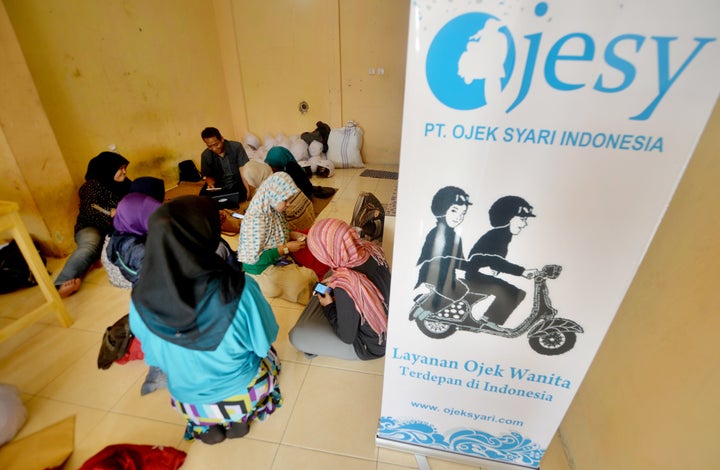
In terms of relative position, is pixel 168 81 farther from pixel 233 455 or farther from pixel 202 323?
pixel 233 455

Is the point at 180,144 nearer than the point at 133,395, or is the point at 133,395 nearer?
the point at 133,395

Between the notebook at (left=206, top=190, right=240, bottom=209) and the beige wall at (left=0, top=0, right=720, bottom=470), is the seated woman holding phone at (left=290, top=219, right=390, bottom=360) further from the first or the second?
the notebook at (left=206, top=190, right=240, bottom=209)

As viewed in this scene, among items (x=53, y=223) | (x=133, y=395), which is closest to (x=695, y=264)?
(x=133, y=395)

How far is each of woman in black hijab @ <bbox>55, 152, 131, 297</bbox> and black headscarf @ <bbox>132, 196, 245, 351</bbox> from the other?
202 cm

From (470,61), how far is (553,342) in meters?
0.88

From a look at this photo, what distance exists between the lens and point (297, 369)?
5.97 ft

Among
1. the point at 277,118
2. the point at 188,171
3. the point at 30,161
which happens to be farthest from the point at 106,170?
the point at 277,118

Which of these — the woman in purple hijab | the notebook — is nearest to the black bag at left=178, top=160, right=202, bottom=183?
the notebook

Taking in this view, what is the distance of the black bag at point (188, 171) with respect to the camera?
4558 mm

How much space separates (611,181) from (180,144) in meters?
5.11

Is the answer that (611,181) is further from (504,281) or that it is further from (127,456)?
(127,456)

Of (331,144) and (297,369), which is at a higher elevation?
(331,144)

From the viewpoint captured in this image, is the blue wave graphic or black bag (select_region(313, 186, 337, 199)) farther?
black bag (select_region(313, 186, 337, 199))

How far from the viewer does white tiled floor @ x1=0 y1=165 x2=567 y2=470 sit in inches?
55.9
